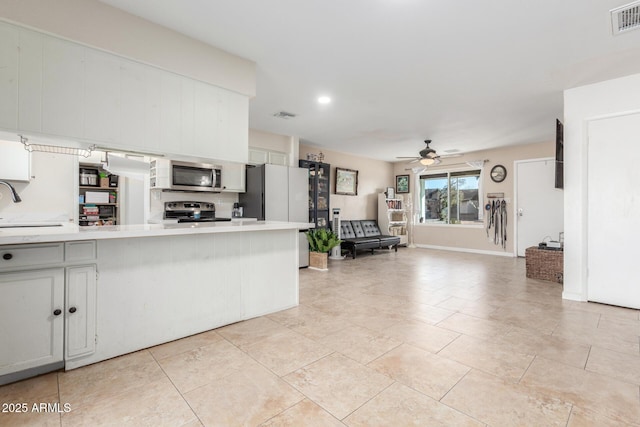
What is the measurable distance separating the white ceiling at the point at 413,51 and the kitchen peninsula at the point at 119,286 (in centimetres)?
173

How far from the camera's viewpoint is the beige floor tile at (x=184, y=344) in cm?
222

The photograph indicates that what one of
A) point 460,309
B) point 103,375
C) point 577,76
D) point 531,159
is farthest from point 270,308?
point 531,159

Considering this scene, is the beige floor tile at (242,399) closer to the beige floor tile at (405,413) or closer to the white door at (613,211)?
the beige floor tile at (405,413)

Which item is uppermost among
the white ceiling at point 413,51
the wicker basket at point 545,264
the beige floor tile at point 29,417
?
the white ceiling at point 413,51

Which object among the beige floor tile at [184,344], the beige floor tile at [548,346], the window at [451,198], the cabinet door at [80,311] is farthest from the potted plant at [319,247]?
the window at [451,198]

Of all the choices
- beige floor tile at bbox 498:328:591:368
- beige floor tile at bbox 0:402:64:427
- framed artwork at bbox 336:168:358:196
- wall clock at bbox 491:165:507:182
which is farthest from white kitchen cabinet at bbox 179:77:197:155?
wall clock at bbox 491:165:507:182

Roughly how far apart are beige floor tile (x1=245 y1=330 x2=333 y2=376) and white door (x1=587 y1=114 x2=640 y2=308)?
3522 mm

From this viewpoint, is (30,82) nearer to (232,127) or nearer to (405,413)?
(232,127)

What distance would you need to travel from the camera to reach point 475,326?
8.98ft

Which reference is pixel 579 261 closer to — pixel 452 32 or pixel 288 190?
pixel 452 32

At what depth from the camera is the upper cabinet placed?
1.98 metres

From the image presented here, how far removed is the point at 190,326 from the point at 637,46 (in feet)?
15.6

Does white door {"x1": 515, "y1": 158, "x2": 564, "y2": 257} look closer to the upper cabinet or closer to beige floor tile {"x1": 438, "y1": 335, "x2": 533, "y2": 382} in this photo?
beige floor tile {"x1": 438, "y1": 335, "x2": 533, "y2": 382}

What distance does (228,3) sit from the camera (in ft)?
7.22
